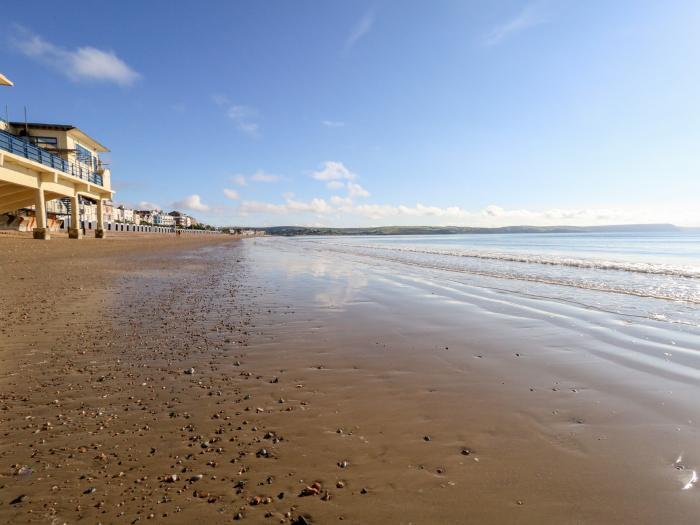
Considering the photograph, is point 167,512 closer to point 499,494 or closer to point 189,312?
point 499,494

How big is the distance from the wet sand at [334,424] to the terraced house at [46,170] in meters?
21.2

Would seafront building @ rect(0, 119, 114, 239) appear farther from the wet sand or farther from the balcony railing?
the wet sand

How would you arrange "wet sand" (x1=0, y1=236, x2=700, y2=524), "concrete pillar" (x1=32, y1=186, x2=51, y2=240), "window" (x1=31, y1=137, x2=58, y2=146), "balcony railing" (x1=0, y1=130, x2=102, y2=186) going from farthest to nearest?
"window" (x1=31, y1=137, x2=58, y2=146) → "concrete pillar" (x1=32, y1=186, x2=51, y2=240) → "balcony railing" (x1=0, y1=130, x2=102, y2=186) → "wet sand" (x1=0, y1=236, x2=700, y2=524)

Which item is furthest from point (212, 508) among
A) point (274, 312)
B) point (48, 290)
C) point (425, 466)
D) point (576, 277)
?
point (576, 277)

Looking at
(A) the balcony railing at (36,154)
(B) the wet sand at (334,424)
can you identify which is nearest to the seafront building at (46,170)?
(A) the balcony railing at (36,154)

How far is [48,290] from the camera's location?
10.3 meters

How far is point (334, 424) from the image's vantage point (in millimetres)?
3541

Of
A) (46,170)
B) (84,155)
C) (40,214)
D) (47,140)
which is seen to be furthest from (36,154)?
(84,155)

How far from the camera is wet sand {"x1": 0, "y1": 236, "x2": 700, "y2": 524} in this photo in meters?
2.46

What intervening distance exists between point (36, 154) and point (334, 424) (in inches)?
1194

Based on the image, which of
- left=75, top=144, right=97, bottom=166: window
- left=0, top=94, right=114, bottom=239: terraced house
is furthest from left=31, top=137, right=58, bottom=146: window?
left=75, top=144, right=97, bottom=166: window

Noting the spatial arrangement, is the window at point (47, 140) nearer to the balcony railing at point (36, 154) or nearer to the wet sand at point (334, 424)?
the balcony railing at point (36, 154)

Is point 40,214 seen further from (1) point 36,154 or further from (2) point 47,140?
(2) point 47,140

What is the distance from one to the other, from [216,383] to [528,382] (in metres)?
3.85
